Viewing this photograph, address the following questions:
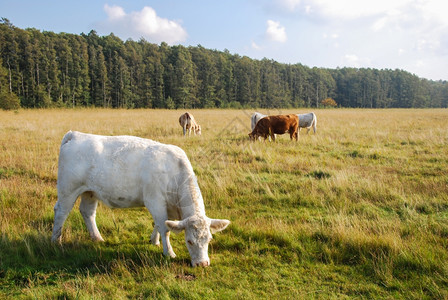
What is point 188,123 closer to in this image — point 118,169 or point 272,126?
point 272,126

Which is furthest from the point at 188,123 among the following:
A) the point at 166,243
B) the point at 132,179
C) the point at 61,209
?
the point at 166,243

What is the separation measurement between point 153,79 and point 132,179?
227ft

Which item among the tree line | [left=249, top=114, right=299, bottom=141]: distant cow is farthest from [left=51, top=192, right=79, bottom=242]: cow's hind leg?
the tree line

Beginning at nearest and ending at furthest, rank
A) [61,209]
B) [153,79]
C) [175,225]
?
[175,225] → [61,209] → [153,79]

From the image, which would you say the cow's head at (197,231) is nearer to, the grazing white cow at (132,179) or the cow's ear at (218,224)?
the cow's ear at (218,224)

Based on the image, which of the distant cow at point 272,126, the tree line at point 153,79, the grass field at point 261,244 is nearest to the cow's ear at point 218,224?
the grass field at point 261,244

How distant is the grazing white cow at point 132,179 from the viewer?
397 cm

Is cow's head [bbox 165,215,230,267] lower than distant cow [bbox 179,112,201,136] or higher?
lower

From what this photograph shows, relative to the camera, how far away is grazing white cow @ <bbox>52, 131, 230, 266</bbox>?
3967 mm

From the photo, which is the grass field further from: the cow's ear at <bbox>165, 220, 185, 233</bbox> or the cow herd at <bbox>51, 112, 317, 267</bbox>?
the cow's ear at <bbox>165, 220, 185, 233</bbox>

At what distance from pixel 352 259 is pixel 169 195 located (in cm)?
284

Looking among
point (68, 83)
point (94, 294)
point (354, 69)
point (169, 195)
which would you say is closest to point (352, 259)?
point (169, 195)

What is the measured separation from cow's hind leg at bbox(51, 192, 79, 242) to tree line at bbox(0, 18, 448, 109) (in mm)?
37325

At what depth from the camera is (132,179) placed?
405cm
